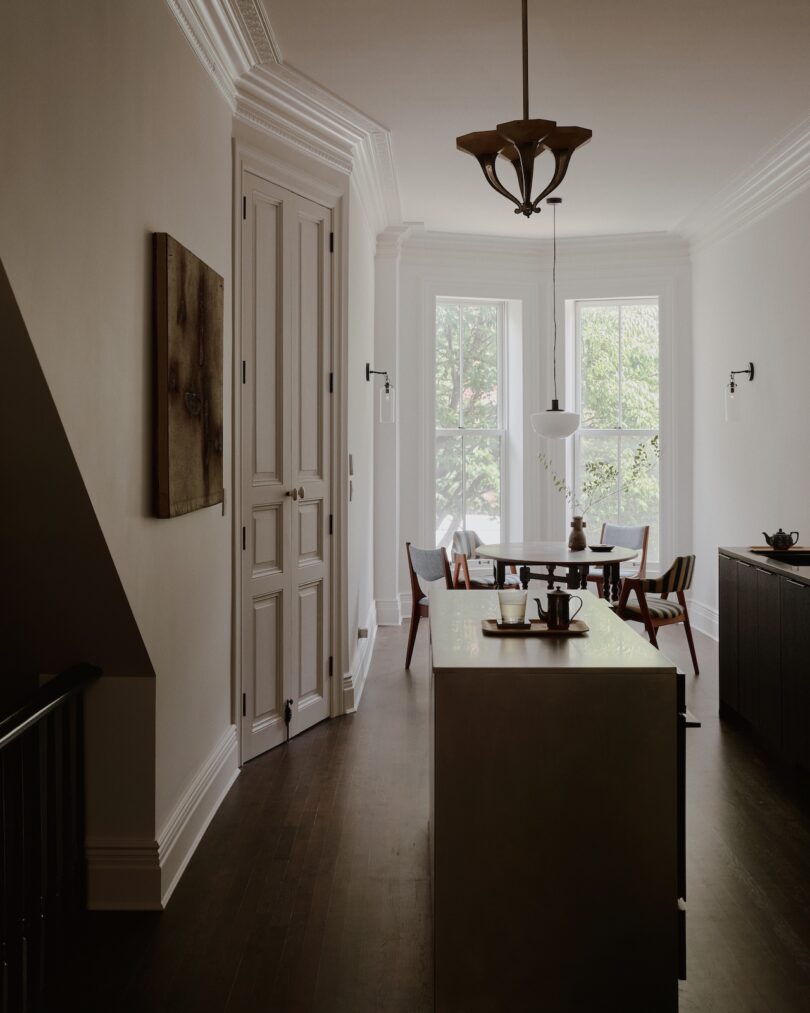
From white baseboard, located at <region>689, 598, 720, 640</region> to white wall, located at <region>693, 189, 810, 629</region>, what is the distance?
2.0 inches

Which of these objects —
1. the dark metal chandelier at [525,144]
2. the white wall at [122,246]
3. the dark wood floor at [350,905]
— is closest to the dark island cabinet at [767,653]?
the dark wood floor at [350,905]

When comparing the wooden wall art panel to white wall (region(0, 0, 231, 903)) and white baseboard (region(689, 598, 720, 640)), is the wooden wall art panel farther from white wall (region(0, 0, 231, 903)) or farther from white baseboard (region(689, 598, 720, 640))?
white baseboard (region(689, 598, 720, 640))

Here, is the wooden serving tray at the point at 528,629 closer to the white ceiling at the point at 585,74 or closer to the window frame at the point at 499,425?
the white ceiling at the point at 585,74

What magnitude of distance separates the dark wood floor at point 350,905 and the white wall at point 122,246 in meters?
0.33

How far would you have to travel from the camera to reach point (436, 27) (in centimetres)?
380

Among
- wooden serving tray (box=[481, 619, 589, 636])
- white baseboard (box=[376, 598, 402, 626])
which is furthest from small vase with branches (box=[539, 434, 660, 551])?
wooden serving tray (box=[481, 619, 589, 636])

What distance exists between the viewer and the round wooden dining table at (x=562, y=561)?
5930 mm

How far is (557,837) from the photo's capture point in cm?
229

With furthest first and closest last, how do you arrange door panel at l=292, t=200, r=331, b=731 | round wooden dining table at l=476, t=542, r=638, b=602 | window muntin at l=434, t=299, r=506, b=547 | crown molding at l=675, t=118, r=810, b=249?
window muntin at l=434, t=299, r=506, b=547
round wooden dining table at l=476, t=542, r=638, b=602
crown molding at l=675, t=118, r=810, b=249
door panel at l=292, t=200, r=331, b=731

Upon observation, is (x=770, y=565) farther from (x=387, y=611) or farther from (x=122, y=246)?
(x=387, y=611)

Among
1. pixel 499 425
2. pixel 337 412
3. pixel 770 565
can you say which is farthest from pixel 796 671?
pixel 499 425

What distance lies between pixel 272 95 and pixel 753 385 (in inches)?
151

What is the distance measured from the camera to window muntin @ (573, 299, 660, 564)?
26.1 ft

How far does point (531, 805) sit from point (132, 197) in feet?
6.59
